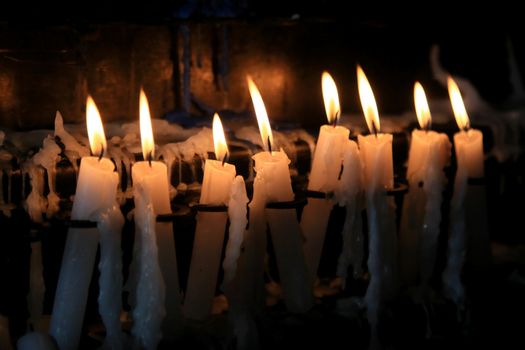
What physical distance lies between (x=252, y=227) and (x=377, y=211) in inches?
15.5

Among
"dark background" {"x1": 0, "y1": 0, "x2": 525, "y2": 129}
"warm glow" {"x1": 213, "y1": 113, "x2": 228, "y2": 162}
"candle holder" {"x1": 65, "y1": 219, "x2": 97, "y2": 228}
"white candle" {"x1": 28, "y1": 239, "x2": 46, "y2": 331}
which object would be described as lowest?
"white candle" {"x1": 28, "y1": 239, "x2": 46, "y2": 331}

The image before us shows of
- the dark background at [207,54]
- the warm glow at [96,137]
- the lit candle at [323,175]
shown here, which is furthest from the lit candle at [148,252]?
the dark background at [207,54]

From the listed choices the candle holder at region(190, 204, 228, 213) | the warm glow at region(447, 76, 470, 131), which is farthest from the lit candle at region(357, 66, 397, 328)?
the candle holder at region(190, 204, 228, 213)

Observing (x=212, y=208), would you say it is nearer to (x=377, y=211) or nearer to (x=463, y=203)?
(x=377, y=211)

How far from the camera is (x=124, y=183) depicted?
2209 mm

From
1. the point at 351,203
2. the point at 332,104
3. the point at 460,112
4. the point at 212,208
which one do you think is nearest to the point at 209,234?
the point at 212,208

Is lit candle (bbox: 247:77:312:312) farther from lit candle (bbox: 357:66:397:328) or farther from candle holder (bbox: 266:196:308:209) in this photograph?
lit candle (bbox: 357:66:397:328)

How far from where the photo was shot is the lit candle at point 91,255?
1896 mm

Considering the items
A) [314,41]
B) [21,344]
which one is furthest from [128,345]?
[314,41]

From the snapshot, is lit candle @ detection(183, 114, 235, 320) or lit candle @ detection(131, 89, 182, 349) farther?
lit candle @ detection(183, 114, 235, 320)

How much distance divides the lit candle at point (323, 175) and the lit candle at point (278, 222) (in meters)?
0.10

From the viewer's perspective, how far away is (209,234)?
210cm

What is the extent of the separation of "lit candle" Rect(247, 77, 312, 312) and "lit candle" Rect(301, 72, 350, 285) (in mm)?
96

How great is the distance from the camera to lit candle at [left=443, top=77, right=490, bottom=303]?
8.06 feet
